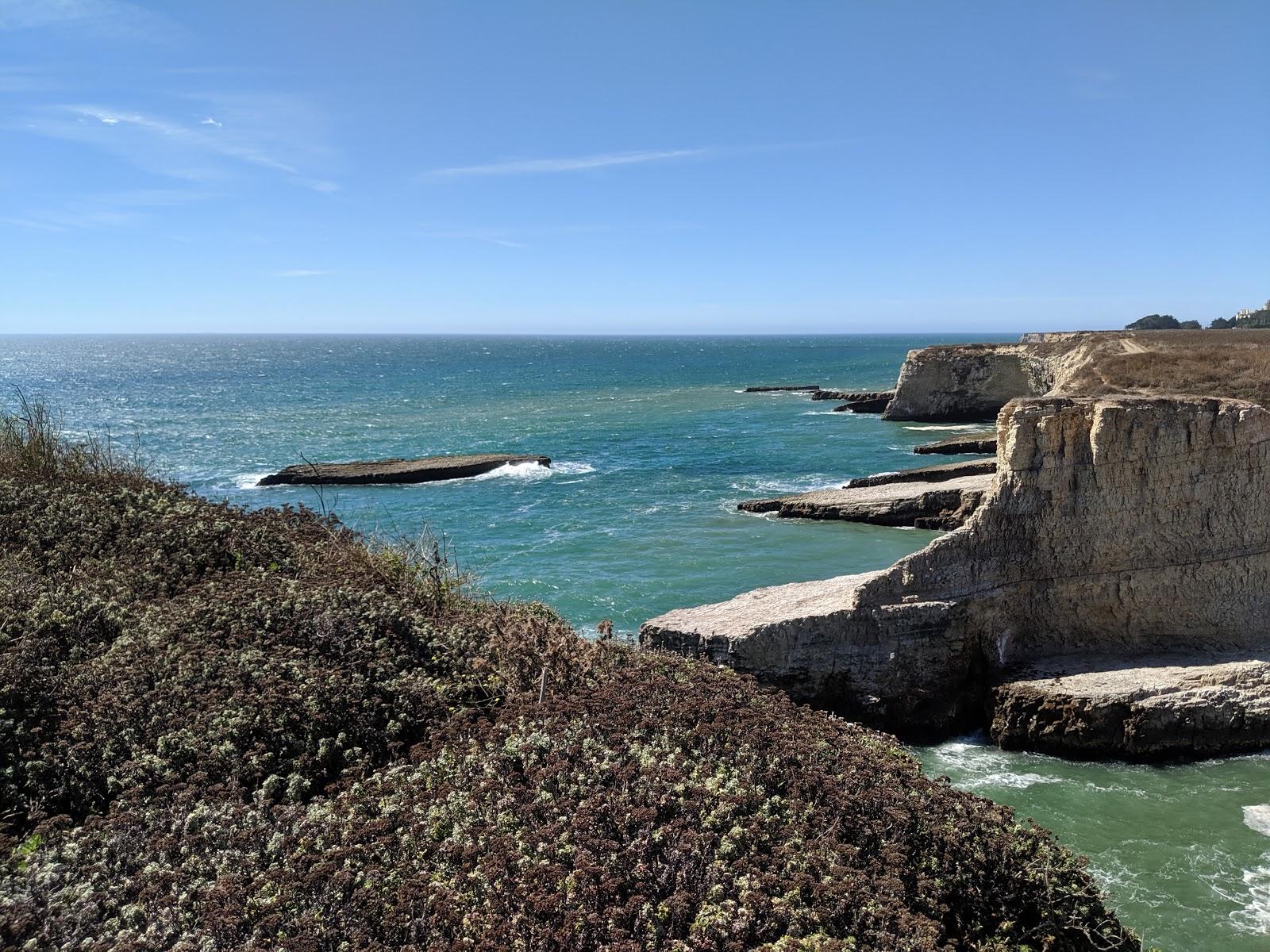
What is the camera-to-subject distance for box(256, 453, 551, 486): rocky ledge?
4059 centimetres

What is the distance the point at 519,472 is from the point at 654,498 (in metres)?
8.89

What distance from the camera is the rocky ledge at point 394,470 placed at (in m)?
40.6

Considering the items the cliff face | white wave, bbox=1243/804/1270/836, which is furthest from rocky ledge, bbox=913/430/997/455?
white wave, bbox=1243/804/1270/836

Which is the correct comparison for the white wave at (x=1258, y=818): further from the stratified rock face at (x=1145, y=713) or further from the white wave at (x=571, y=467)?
the white wave at (x=571, y=467)

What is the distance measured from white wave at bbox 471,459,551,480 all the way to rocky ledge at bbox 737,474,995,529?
11816 millimetres

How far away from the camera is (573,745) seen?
6.53 meters

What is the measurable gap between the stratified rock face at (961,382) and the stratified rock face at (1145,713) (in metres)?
46.9

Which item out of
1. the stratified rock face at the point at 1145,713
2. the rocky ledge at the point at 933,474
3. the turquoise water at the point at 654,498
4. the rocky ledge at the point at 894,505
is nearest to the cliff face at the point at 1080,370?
the turquoise water at the point at 654,498

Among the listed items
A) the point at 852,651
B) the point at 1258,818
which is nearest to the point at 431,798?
the point at 852,651

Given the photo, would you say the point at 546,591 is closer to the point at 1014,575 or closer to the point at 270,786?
the point at 1014,575

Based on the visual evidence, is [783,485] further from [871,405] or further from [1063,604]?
[871,405]

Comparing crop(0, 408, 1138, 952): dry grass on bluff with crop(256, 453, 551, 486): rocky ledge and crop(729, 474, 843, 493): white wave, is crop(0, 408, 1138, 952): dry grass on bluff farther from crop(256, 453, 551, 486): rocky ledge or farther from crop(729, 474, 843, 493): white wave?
crop(256, 453, 551, 486): rocky ledge

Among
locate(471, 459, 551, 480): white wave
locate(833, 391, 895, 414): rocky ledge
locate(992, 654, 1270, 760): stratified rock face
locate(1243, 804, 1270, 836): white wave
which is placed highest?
locate(833, 391, 895, 414): rocky ledge

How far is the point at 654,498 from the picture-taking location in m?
36.2
